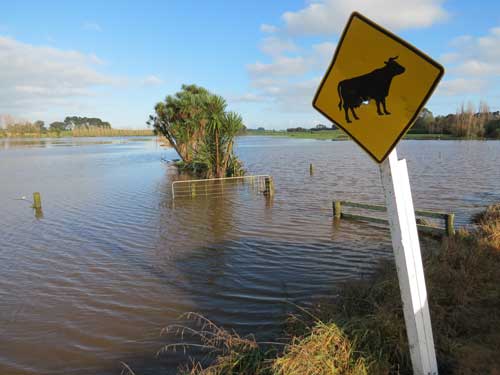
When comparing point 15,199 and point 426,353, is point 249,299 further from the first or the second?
point 15,199

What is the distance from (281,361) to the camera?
308 centimetres

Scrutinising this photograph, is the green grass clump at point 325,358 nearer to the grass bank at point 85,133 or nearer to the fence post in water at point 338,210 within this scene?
the fence post in water at point 338,210

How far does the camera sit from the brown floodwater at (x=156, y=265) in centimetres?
523

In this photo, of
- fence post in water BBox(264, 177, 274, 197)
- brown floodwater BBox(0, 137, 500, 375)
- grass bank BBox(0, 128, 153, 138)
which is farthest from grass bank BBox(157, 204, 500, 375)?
grass bank BBox(0, 128, 153, 138)

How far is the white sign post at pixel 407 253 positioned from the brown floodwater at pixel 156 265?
8.78 ft

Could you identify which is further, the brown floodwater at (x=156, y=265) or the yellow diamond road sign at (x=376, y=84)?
→ the brown floodwater at (x=156, y=265)

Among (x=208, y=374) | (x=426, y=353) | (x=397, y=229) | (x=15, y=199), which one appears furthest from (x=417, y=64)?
(x=15, y=199)

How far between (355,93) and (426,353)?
203cm

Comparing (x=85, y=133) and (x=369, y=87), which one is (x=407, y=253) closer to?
(x=369, y=87)

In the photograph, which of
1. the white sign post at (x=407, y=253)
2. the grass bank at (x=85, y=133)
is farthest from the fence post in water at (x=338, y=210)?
the grass bank at (x=85, y=133)

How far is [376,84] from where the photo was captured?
2293 mm

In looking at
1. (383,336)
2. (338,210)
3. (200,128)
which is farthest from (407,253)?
(200,128)

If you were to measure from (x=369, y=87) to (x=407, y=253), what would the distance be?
1.21 m

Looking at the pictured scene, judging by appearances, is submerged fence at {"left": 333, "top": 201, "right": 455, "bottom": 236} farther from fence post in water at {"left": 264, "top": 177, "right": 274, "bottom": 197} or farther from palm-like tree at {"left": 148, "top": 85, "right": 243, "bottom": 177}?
palm-like tree at {"left": 148, "top": 85, "right": 243, "bottom": 177}
